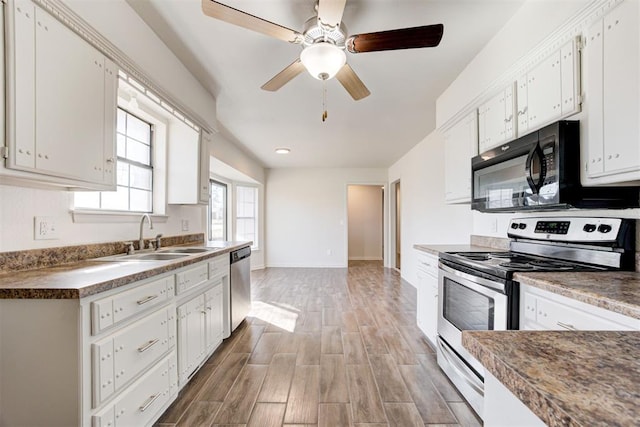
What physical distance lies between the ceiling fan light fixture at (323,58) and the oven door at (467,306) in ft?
5.10

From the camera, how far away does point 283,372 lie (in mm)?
2170

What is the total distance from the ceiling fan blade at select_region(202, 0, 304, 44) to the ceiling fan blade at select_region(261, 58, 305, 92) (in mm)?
181

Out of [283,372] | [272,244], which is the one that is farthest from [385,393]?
[272,244]

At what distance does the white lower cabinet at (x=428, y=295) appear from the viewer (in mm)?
2414

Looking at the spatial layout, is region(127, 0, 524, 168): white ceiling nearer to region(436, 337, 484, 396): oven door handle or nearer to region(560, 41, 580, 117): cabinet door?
region(560, 41, 580, 117): cabinet door

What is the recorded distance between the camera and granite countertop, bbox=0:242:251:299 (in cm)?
108

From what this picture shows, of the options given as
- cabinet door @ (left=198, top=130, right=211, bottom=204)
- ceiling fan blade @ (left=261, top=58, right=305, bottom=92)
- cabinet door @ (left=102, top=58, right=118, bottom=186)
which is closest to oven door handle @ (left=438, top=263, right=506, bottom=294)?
ceiling fan blade @ (left=261, top=58, right=305, bottom=92)

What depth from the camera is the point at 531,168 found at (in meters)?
1.60

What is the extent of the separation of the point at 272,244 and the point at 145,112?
4695 mm

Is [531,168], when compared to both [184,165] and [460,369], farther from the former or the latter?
[184,165]

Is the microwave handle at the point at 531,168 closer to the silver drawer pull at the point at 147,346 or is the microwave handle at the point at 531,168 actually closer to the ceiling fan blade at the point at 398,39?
the ceiling fan blade at the point at 398,39

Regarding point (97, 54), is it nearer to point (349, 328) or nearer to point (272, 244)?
point (349, 328)

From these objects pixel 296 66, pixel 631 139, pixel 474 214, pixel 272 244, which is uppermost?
pixel 296 66

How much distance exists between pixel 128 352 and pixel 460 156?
2754 mm
